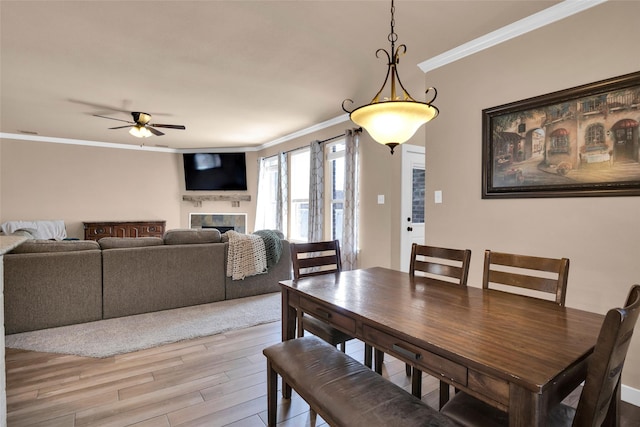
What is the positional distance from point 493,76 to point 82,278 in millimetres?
4154

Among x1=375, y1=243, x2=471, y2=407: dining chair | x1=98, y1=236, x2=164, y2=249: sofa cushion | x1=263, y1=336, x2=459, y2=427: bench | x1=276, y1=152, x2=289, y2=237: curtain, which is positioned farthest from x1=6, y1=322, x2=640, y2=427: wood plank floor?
x1=276, y1=152, x2=289, y2=237: curtain

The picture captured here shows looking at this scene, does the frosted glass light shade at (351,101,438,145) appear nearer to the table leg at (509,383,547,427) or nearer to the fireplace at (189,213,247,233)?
the table leg at (509,383,547,427)

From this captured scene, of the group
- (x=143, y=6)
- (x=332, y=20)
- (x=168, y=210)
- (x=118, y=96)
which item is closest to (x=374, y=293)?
(x=332, y=20)

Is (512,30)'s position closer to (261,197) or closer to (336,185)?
(336,185)

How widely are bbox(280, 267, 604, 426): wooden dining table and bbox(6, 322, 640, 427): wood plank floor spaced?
27.9 inches

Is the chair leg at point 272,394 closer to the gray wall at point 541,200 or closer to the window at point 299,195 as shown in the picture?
the gray wall at point 541,200

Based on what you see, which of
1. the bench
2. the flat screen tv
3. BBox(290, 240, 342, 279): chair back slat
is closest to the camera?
the bench

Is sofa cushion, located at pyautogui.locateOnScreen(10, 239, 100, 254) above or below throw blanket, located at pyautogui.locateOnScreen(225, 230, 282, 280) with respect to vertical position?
above

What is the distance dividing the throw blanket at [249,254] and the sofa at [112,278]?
4.2 inches

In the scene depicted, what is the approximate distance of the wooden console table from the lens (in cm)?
661

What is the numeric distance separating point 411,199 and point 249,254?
229cm

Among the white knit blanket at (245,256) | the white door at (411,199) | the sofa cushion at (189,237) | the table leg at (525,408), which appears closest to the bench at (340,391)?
the table leg at (525,408)

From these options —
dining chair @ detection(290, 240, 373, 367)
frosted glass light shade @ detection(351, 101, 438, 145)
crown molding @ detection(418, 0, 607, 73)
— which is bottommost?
dining chair @ detection(290, 240, 373, 367)

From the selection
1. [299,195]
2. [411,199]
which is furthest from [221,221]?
[411,199]
